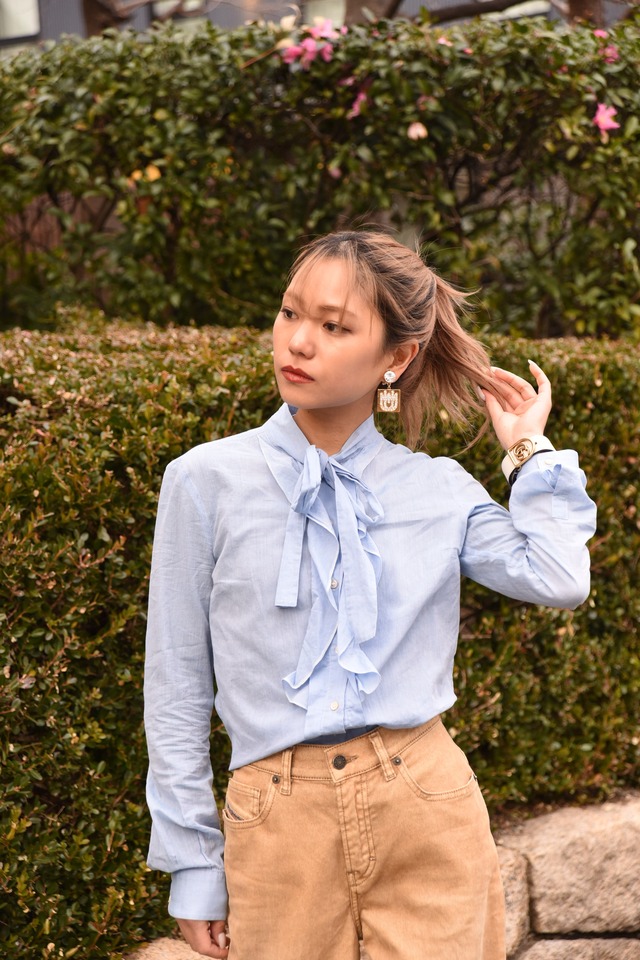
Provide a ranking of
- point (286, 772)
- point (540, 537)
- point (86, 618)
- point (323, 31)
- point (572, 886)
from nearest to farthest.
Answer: point (286, 772)
point (540, 537)
point (86, 618)
point (572, 886)
point (323, 31)

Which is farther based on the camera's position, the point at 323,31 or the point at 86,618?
the point at 323,31

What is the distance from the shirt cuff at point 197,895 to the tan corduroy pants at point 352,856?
0.03 meters

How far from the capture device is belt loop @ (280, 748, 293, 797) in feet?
5.85

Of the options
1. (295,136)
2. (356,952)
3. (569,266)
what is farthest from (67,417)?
(569,266)

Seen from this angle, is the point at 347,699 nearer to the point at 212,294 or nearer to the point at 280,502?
the point at 280,502

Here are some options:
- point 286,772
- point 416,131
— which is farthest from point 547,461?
point 416,131

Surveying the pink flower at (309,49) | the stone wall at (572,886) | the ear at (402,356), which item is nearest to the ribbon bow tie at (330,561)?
the ear at (402,356)

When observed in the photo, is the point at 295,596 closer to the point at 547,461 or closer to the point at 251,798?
the point at 251,798

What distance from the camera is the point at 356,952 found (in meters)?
1.88

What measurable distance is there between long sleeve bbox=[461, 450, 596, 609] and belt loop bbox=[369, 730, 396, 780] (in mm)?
Answer: 374

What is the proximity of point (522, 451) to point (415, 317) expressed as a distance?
32cm

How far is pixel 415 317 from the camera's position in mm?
2010

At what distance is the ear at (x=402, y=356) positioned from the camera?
202 cm

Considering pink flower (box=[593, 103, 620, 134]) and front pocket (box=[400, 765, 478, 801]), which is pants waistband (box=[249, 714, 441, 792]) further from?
pink flower (box=[593, 103, 620, 134])
